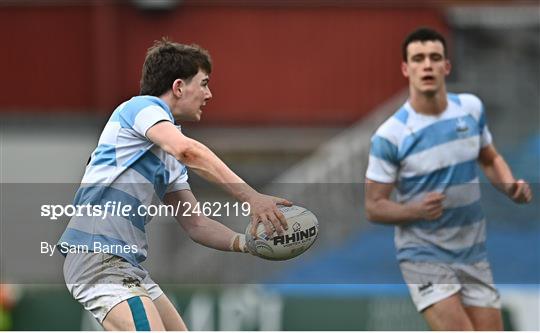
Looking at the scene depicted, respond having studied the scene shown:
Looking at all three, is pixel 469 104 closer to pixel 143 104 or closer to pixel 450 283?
pixel 450 283

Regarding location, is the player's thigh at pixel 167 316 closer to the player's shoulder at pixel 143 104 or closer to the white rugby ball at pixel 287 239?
the white rugby ball at pixel 287 239

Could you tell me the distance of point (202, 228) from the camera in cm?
682

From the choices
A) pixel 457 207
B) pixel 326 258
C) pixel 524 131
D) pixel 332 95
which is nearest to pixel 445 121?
pixel 457 207

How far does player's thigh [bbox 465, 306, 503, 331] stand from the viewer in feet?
26.3

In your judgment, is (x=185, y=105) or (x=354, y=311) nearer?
(x=185, y=105)

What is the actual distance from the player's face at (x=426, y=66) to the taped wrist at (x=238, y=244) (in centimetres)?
202

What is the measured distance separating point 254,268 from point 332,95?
7234 millimetres

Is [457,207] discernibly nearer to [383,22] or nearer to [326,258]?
[326,258]

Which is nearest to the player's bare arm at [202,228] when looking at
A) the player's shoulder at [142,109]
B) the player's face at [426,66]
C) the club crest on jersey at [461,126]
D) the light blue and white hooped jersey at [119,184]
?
the light blue and white hooped jersey at [119,184]

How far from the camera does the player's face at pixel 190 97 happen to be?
6629 mm

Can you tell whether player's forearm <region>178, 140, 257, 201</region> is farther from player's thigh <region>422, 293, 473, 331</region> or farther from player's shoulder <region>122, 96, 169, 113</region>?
player's thigh <region>422, 293, 473, 331</region>

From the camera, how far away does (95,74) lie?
21.7 m

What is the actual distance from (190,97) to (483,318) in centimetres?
247

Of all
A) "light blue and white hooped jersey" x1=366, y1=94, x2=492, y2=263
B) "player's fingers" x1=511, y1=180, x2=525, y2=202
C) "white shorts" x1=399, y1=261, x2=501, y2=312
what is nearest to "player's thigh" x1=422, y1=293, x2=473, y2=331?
"white shorts" x1=399, y1=261, x2=501, y2=312
